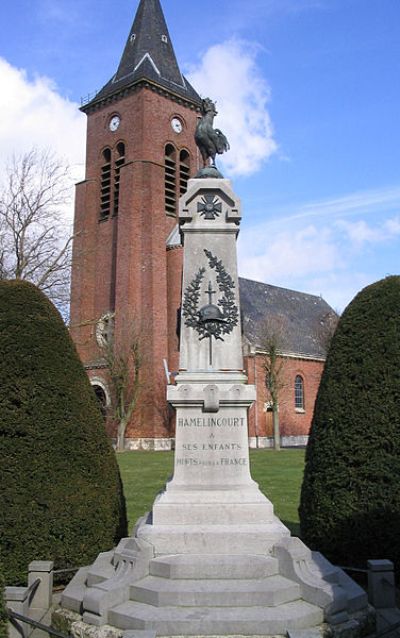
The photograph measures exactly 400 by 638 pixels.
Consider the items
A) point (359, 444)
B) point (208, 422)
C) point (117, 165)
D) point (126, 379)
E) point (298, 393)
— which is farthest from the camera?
point (298, 393)

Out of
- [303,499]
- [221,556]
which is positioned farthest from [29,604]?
[303,499]

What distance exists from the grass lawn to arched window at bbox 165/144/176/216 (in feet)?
56.1

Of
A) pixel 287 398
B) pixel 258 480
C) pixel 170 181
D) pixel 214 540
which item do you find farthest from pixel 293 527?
pixel 170 181

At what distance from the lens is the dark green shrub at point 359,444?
24.5 ft

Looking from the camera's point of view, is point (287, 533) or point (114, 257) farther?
point (114, 257)

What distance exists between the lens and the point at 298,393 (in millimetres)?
40000

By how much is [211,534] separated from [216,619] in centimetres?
125

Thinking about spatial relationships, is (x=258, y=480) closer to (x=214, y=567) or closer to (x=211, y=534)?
(x=211, y=534)

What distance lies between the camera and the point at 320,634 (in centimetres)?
535

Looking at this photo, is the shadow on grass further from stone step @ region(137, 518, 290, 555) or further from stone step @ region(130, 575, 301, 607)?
stone step @ region(130, 575, 301, 607)

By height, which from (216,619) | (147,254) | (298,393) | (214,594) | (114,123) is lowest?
(216,619)

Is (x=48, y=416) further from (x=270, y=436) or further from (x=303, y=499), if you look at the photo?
Result: (x=270, y=436)

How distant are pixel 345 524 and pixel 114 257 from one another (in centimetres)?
3101

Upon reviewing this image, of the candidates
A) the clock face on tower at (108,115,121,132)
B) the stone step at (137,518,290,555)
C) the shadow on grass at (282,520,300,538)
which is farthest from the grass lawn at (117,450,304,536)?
the clock face on tower at (108,115,121,132)
